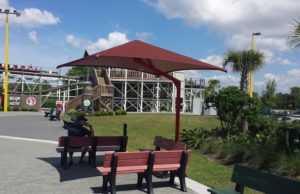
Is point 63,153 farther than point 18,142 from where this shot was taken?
No

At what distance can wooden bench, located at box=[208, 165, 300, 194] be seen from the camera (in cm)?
516

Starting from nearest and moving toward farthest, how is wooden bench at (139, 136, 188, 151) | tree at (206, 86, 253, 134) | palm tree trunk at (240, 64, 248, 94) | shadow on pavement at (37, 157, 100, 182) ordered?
1. wooden bench at (139, 136, 188, 151)
2. shadow on pavement at (37, 157, 100, 182)
3. tree at (206, 86, 253, 134)
4. palm tree trunk at (240, 64, 248, 94)

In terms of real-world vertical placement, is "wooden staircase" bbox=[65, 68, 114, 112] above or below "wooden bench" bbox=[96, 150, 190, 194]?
above

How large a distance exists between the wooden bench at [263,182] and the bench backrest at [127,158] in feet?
6.16

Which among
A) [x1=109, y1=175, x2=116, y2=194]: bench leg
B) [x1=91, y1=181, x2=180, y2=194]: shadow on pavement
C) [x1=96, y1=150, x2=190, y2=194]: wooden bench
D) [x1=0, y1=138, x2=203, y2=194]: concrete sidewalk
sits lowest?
[x1=91, y1=181, x2=180, y2=194]: shadow on pavement

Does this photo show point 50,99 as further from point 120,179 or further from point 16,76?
point 120,179

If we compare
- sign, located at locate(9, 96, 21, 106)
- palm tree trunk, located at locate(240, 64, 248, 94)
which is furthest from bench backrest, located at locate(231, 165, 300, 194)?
sign, located at locate(9, 96, 21, 106)

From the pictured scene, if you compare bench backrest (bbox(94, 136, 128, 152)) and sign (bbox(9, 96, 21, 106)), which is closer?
bench backrest (bbox(94, 136, 128, 152))

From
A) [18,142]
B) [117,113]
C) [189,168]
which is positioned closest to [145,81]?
[117,113]

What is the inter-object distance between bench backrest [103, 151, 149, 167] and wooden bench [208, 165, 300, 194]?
188 cm

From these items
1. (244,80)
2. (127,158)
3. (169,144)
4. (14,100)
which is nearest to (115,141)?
(169,144)

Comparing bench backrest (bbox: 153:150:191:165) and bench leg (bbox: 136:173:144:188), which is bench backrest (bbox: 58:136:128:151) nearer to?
bench leg (bbox: 136:173:144:188)

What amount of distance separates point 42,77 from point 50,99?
10.5 ft

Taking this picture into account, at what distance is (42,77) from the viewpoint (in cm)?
5509
